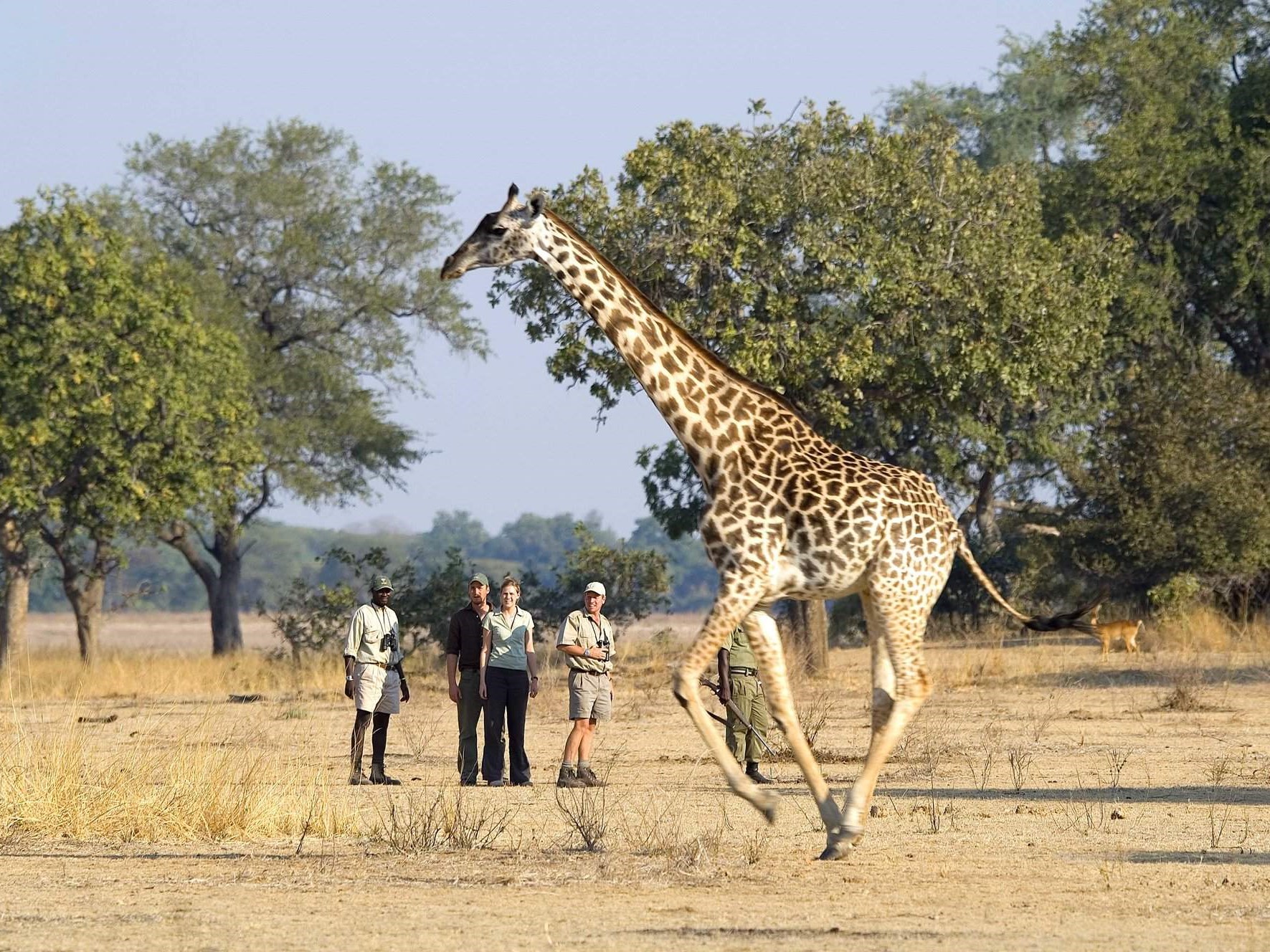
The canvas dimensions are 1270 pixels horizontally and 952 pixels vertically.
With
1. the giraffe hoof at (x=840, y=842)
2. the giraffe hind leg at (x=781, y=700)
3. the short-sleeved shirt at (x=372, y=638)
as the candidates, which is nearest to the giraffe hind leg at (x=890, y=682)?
the giraffe hoof at (x=840, y=842)

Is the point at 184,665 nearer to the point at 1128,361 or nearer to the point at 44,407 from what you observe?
the point at 44,407

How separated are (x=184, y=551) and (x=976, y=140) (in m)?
19.3

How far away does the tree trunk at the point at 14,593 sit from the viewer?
32.4m

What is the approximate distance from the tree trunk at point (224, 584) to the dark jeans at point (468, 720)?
2517 centimetres

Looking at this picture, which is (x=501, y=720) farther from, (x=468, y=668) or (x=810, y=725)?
(x=810, y=725)

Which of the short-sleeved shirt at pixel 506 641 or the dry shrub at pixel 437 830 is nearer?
the dry shrub at pixel 437 830

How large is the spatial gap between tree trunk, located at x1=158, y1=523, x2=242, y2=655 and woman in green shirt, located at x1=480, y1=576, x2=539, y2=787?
2544 centimetres

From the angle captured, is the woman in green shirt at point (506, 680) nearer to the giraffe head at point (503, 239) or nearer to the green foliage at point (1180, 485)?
the giraffe head at point (503, 239)

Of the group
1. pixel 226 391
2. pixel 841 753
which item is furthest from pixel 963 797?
pixel 226 391

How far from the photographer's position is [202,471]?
3100 centimetres

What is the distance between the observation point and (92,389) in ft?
98.9

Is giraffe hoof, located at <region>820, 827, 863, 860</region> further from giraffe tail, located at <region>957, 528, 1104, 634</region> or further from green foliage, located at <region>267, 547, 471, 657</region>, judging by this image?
green foliage, located at <region>267, 547, 471, 657</region>

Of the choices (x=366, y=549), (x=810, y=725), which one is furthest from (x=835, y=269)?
(x=366, y=549)

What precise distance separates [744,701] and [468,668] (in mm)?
2267
